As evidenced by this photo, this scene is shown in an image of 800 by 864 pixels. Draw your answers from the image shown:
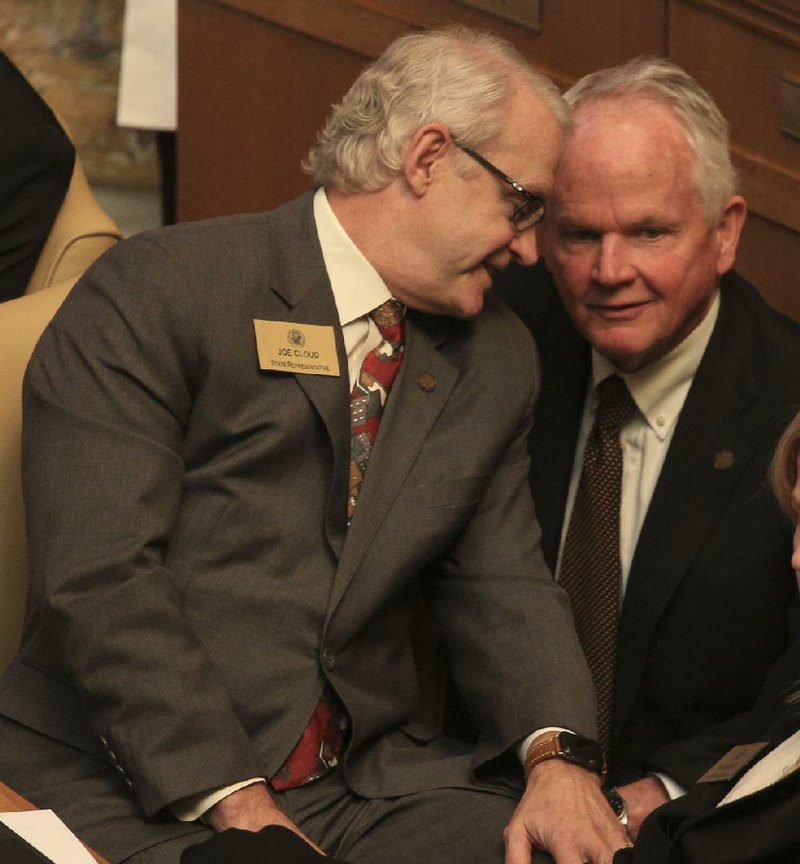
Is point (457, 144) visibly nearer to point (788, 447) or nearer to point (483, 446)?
point (483, 446)

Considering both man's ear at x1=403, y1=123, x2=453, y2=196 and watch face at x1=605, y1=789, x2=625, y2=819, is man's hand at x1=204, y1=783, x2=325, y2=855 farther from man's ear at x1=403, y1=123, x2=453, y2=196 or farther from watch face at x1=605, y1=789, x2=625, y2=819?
man's ear at x1=403, y1=123, x2=453, y2=196

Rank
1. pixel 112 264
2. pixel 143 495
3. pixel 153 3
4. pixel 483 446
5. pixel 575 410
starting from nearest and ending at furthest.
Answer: pixel 143 495
pixel 112 264
pixel 483 446
pixel 575 410
pixel 153 3

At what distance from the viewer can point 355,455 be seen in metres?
2.28

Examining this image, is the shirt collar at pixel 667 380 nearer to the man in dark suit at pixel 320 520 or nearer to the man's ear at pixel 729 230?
the man's ear at pixel 729 230

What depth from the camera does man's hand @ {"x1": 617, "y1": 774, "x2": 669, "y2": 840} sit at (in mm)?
2447

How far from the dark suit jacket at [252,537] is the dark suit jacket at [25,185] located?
666 mm

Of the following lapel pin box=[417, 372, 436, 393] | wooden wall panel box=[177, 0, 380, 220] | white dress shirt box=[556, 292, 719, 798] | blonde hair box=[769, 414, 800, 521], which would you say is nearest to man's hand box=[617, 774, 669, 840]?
white dress shirt box=[556, 292, 719, 798]

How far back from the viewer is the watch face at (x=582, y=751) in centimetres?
224

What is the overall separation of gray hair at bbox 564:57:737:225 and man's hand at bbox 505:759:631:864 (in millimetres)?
1111

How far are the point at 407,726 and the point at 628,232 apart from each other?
3.23ft

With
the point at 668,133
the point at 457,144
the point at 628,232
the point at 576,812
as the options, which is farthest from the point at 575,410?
the point at 576,812

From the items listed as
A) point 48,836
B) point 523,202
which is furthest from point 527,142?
point 48,836

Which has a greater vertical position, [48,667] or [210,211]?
[48,667]

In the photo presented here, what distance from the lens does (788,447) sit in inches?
80.6
